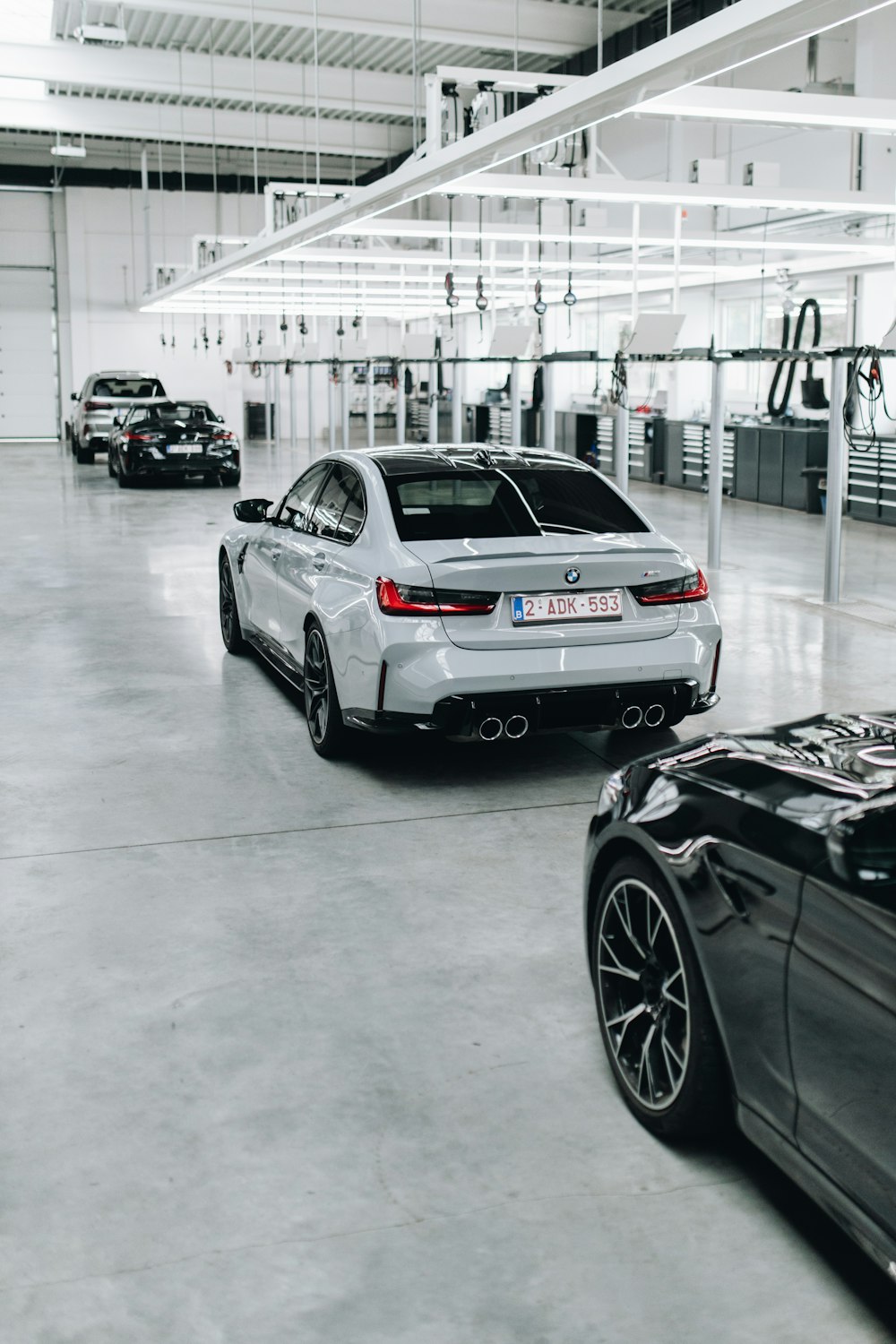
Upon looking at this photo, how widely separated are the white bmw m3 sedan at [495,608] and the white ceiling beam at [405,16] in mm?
10656

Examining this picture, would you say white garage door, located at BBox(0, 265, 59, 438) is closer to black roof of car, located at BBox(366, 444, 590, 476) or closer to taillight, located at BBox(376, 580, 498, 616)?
black roof of car, located at BBox(366, 444, 590, 476)

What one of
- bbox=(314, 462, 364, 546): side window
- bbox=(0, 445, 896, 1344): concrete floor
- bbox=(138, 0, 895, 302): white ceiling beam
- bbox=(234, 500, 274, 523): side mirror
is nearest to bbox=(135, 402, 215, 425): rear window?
bbox=(138, 0, 895, 302): white ceiling beam

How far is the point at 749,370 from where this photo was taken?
2142 cm

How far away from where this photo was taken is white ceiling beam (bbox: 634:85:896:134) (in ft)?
18.9

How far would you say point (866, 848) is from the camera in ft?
7.24

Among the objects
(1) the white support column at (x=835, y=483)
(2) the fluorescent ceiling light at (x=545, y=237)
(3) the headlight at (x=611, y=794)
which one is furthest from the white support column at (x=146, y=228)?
(3) the headlight at (x=611, y=794)

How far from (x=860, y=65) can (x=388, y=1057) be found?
1360cm

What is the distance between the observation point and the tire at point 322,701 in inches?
218

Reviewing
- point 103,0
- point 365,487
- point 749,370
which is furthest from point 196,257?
point 365,487

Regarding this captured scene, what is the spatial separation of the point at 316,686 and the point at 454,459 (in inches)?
46.8

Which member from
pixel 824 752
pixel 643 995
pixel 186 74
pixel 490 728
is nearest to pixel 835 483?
pixel 490 728

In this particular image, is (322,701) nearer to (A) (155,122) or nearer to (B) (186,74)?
(B) (186,74)

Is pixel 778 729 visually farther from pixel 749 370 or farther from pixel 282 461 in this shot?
pixel 282 461

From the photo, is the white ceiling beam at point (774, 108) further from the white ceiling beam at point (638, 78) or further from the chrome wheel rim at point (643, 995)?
the chrome wheel rim at point (643, 995)
